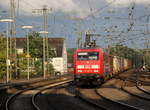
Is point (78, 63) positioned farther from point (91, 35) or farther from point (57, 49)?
point (57, 49)

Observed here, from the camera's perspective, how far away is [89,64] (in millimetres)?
24875

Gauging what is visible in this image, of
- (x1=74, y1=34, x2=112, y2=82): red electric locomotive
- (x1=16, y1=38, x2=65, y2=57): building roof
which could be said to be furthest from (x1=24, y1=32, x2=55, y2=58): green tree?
(x1=74, y1=34, x2=112, y2=82): red electric locomotive

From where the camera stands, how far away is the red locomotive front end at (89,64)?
24.7 metres

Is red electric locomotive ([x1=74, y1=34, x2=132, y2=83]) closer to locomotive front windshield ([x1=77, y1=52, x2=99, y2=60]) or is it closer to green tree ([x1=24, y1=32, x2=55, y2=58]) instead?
locomotive front windshield ([x1=77, y1=52, x2=99, y2=60])

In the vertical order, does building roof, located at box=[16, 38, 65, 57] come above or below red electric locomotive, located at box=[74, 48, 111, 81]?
above

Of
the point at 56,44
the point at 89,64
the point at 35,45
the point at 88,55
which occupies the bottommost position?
the point at 89,64

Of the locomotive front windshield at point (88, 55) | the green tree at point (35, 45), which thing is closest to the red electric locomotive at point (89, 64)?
the locomotive front windshield at point (88, 55)

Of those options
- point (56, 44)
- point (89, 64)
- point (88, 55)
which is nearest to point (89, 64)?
point (89, 64)

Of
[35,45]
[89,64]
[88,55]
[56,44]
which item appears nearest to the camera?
[89,64]

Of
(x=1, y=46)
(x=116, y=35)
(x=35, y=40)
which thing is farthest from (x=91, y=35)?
(x=35, y=40)

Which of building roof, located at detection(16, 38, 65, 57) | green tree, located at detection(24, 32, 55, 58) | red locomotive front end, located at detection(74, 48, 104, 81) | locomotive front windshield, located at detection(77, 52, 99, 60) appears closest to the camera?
red locomotive front end, located at detection(74, 48, 104, 81)

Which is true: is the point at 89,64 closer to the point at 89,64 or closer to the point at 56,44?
the point at 89,64

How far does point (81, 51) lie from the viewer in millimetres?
25281

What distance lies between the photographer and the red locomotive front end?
24.7 metres
